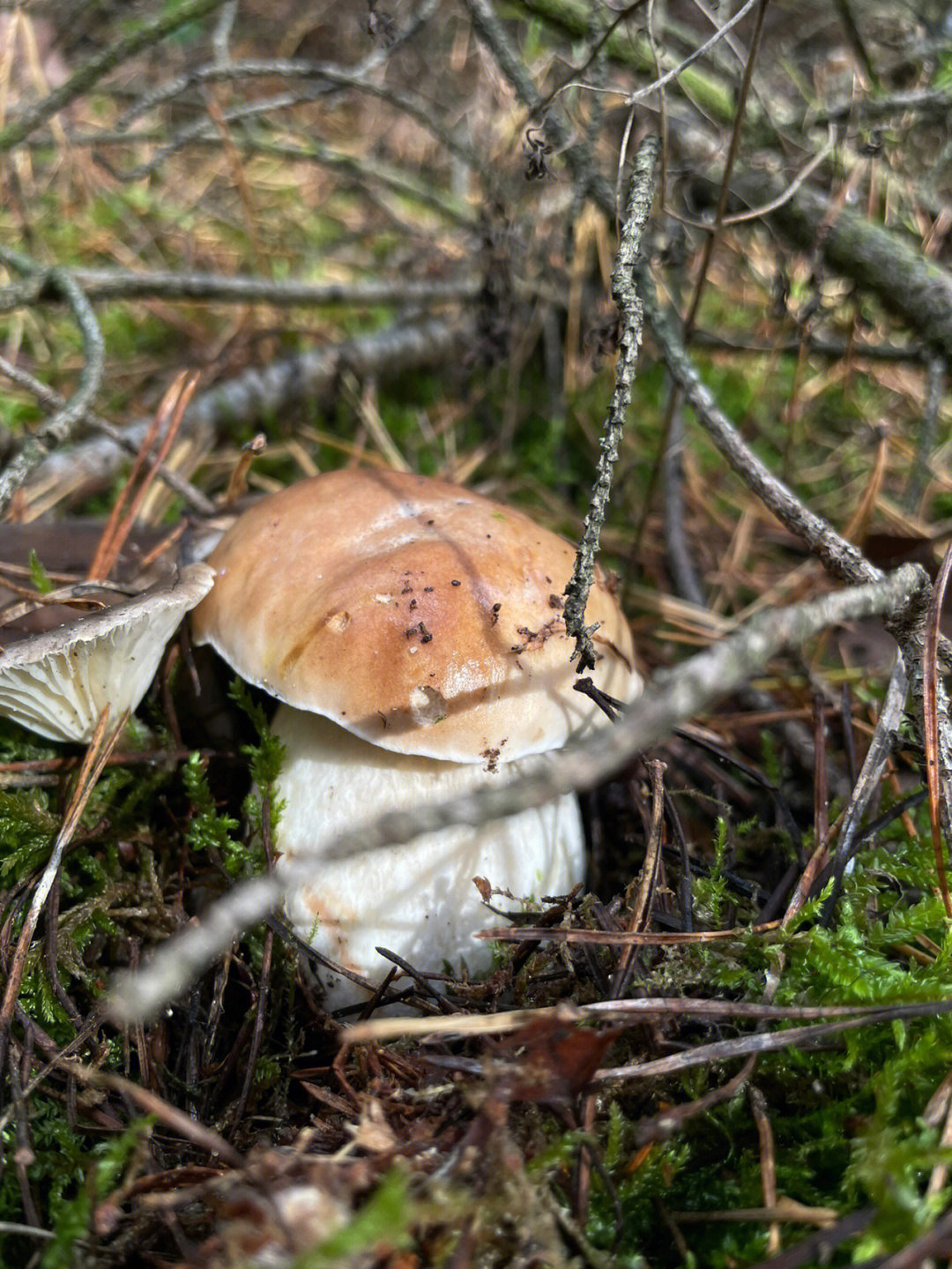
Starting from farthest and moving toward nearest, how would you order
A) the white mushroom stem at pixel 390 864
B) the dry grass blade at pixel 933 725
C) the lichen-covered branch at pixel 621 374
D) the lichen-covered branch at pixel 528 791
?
the white mushroom stem at pixel 390 864 → the dry grass blade at pixel 933 725 → the lichen-covered branch at pixel 621 374 → the lichen-covered branch at pixel 528 791

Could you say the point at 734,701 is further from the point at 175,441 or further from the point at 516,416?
the point at 175,441

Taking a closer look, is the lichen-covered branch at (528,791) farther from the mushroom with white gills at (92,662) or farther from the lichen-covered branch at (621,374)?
the mushroom with white gills at (92,662)

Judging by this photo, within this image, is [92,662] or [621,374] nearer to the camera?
[621,374]

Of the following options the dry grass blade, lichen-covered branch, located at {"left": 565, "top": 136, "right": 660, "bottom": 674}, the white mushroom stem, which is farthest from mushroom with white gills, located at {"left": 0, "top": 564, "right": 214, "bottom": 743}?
the dry grass blade

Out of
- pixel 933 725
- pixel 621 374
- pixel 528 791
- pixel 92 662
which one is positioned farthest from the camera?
pixel 92 662

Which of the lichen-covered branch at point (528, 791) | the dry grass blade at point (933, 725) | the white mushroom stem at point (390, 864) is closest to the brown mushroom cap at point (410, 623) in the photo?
the white mushroom stem at point (390, 864)

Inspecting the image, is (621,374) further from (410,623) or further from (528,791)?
(528,791)

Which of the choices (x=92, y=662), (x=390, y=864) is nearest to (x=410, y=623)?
(x=390, y=864)

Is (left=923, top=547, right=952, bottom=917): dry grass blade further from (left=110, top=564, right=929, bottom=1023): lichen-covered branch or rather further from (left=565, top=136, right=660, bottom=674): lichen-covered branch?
(left=110, top=564, right=929, bottom=1023): lichen-covered branch
